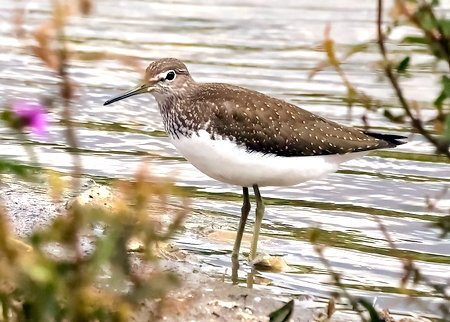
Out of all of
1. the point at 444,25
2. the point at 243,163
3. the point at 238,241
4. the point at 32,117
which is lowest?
the point at 238,241

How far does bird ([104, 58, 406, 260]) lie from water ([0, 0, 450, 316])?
0.97 ft

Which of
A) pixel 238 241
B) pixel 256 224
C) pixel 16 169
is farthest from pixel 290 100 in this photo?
pixel 16 169

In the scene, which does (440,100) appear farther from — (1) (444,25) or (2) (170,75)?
(2) (170,75)

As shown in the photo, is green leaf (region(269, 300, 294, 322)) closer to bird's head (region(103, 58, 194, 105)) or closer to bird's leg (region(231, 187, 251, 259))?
bird's leg (region(231, 187, 251, 259))

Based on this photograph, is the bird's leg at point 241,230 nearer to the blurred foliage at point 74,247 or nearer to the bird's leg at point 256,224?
the bird's leg at point 256,224

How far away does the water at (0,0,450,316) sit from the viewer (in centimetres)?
685

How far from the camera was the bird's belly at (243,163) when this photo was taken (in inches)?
256

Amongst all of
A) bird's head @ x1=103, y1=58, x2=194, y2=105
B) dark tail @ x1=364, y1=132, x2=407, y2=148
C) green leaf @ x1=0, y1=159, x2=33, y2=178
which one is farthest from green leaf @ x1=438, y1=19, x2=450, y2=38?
bird's head @ x1=103, y1=58, x2=194, y2=105

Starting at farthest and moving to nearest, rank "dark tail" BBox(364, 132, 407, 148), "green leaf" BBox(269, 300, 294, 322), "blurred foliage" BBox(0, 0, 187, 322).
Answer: "dark tail" BBox(364, 132, 407, 148), "green leaf" BBox(269, 300, 294, 322), "blurred foliage" BBox(0, 0, 187, 322)

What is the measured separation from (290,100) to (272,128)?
3605 millimetres

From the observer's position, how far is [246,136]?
6.59 meters

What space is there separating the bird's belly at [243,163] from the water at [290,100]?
0.96ft

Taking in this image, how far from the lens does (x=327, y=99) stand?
10422mm

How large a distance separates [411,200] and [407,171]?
68cm
